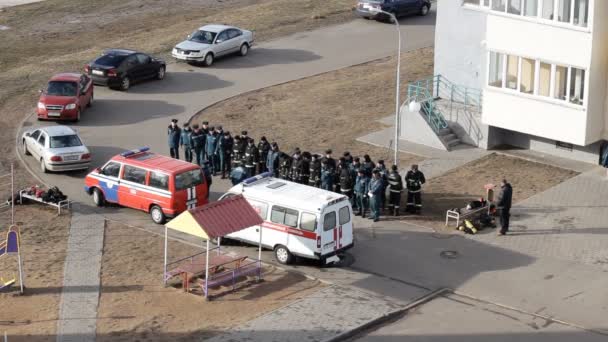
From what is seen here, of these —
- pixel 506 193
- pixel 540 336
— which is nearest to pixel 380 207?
pixel 506 193

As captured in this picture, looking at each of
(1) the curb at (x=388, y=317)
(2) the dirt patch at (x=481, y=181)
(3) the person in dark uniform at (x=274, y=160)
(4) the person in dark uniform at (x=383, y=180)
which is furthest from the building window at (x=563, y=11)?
(1) the curb at (x=388, y=317)

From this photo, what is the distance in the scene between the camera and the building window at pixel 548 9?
34.4 metres

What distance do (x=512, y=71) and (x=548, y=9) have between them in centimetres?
239

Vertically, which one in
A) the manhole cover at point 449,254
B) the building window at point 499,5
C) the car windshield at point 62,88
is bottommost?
the manhole cover at point 449,254

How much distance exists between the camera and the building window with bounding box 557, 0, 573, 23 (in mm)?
34000

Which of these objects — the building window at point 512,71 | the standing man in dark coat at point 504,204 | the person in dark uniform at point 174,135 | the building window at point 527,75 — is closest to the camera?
the standing man in dark coat at point 504,204

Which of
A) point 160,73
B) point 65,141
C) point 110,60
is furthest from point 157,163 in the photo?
point 160,73

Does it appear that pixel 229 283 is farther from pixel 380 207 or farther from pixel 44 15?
pixel 44 15

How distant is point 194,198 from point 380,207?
5014mm

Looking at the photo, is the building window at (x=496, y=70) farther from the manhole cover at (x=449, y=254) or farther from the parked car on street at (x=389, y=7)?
the parked car on street at (x=389, y=7)

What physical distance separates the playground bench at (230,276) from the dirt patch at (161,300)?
294 millimetres

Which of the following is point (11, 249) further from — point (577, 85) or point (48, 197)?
point (577, 85)

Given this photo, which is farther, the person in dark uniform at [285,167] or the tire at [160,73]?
the tire at [160,73]

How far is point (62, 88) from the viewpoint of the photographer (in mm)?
Result: 40156
